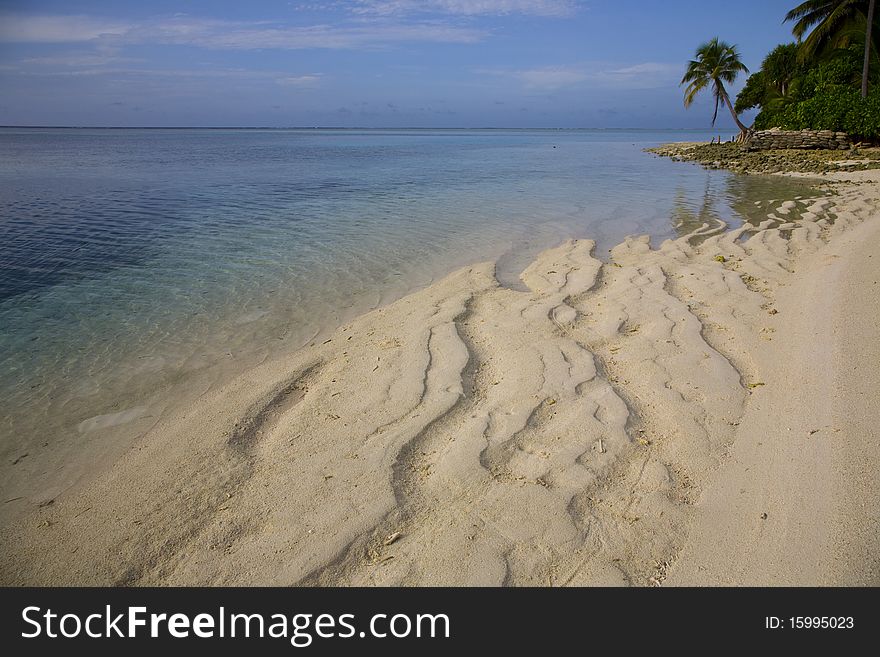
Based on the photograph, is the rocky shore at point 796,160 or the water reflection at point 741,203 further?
the rocky shore at point 796,160

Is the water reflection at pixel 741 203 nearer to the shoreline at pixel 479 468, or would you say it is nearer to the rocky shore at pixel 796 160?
the rocky shore at pixel 796 160

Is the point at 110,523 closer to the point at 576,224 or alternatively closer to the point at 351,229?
the point at 351,229

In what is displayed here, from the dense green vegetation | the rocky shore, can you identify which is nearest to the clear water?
the rocky shore

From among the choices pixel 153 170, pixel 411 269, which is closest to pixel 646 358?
pixel 411 269

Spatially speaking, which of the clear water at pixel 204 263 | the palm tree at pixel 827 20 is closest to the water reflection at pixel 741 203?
the clear water at pixel 204 263

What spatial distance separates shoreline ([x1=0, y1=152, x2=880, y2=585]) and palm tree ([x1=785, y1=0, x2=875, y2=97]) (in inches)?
1542

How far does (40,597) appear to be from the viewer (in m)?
2.73

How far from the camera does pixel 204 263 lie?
945 centimetres

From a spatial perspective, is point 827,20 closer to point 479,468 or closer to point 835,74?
point 835,74

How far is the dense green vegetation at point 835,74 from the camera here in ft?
89.1

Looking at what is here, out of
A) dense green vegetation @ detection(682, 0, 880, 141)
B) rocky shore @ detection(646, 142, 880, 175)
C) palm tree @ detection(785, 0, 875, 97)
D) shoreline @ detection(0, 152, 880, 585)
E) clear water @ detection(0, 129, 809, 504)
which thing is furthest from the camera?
palm tree @ detection(785, 0, 875, 97)

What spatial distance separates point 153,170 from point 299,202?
17.0 metres

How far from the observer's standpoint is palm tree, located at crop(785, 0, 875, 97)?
3297 cm

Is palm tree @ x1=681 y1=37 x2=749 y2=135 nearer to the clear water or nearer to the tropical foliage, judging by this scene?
the tropical foliage
